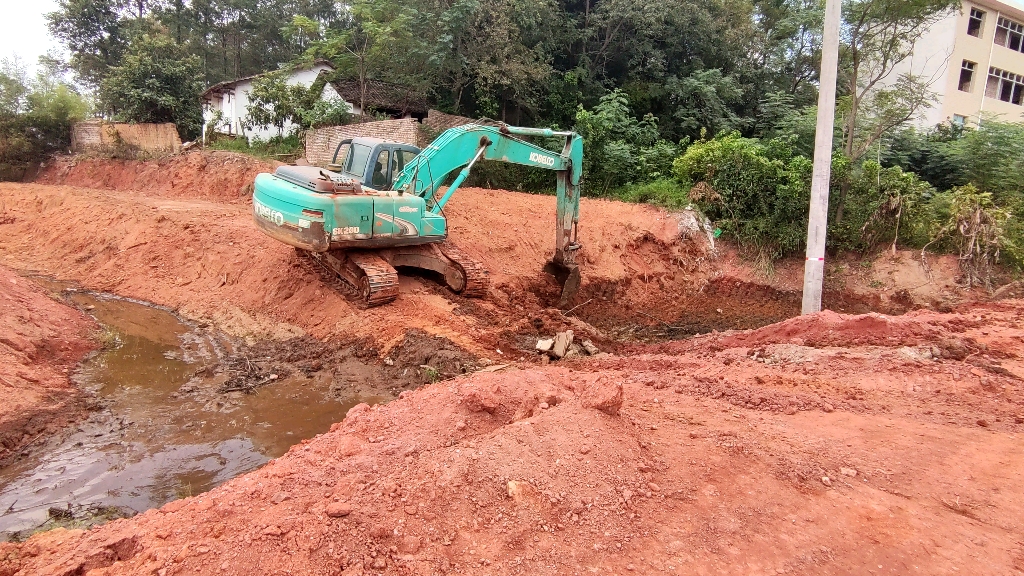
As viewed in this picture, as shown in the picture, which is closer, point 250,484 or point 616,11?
point 250,484

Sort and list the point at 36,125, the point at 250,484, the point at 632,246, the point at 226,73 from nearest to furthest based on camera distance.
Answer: the point at 250,484 → the point at 632,246 → the point at 36,125 → the point at 226,73

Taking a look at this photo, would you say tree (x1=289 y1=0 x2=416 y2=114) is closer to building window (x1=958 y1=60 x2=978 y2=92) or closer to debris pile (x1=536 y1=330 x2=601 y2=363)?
debris pile (x1=536 y1=330 x2=601 y2=363)

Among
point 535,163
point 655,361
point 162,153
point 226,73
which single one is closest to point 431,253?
point 535,163

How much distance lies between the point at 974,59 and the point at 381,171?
25.1 meters

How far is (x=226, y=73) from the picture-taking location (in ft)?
117

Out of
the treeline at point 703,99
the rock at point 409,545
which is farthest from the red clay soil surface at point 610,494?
the treeline at point 703,99

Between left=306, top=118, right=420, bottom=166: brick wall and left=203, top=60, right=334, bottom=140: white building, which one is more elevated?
left=203, top=60, right=334, bottom=140: white building

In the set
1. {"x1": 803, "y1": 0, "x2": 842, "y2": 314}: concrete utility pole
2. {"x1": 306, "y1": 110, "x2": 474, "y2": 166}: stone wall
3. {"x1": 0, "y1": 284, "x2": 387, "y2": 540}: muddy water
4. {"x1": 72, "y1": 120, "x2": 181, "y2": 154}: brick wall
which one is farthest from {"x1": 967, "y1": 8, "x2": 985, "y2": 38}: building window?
{"x1": 72, "y1": 120, "x2": 181, "y2": 154}: brick wall

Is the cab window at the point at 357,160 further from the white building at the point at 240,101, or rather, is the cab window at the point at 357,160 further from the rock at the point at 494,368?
the white building at the point at 240,101

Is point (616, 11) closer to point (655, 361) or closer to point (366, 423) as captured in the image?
point (655, 361)

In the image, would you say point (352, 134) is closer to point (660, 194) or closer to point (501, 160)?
point (501, 160)

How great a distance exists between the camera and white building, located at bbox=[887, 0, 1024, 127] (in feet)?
72.6

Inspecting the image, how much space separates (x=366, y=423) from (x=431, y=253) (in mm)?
5161

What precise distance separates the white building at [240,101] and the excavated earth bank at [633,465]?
1423 centimetres
